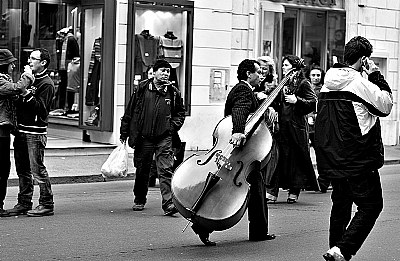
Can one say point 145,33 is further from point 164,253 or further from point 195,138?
point 164,253

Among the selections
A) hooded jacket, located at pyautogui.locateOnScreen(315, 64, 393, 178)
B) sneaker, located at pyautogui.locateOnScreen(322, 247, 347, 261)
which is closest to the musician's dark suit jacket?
hooded jacket, located at pyautogui.locateOnScreen(315, 64, 393, 178)

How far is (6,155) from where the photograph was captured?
1041 cm

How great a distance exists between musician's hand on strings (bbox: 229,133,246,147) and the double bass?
5cm

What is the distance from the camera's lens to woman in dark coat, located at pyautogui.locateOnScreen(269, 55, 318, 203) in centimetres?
1205

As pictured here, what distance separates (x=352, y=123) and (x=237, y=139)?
1.50 m

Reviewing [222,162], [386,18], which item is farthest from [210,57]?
[222,162]

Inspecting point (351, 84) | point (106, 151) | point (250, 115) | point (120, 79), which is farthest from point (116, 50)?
point (351, 84)

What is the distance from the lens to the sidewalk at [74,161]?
47.0ft

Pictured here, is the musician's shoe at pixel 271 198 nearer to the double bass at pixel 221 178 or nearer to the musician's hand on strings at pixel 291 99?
the musician's hand on strings at pixel 291 99

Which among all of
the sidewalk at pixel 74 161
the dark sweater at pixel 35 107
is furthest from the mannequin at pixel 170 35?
the dark sweater at pixel 35 107

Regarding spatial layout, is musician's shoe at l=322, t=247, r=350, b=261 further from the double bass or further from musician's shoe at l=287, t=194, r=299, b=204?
musician's shoe at l=287, t=194, r=299, b=204

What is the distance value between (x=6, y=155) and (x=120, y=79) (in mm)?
7267

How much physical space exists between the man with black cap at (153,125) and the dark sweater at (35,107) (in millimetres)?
1125

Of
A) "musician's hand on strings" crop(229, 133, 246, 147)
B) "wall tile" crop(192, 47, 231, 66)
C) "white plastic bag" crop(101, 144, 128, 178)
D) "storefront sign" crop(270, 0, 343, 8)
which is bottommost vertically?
"white plastic bag" crop(101, 144, 128, 178)
